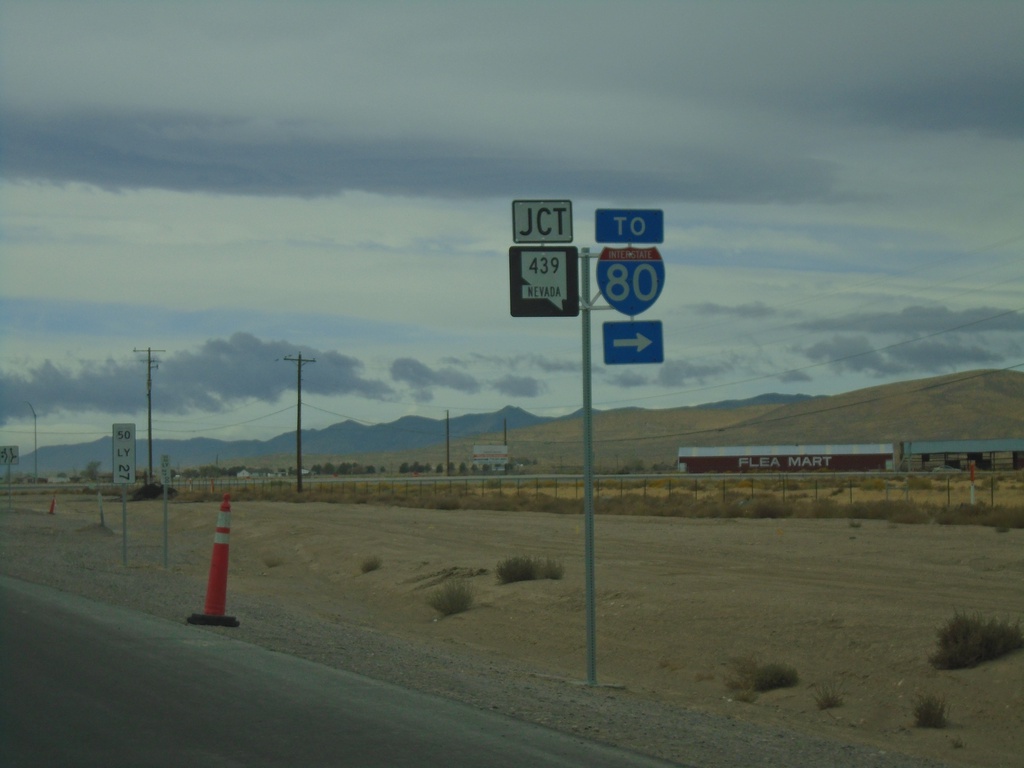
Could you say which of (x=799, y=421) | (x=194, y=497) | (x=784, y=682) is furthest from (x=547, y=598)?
(x=799, y=421)

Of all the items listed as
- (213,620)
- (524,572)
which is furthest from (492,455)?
(213,620)

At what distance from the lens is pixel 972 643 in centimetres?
1286

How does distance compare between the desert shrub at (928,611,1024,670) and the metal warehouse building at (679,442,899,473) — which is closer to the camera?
the desert shrub at (928,611,1024,670)

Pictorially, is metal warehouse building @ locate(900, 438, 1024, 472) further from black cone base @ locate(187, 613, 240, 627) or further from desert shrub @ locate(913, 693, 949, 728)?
black cone base @ locate(187, 613, 240, 627)

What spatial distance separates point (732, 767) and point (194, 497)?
256 ft

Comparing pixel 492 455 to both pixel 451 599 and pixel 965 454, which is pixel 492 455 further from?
pixel 451 599

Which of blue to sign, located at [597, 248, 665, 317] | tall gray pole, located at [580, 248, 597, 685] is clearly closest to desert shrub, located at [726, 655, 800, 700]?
tall gray pole, located at [580, 248, 597, 685]

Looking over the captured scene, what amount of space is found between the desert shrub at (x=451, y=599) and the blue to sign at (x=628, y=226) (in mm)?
10996

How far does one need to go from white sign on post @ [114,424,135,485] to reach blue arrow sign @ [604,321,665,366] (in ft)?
50.4

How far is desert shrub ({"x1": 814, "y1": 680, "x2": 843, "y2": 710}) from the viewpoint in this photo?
1235 centimetres

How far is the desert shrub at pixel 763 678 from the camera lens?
13.3 m

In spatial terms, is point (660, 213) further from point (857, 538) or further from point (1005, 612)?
point (857, 538)

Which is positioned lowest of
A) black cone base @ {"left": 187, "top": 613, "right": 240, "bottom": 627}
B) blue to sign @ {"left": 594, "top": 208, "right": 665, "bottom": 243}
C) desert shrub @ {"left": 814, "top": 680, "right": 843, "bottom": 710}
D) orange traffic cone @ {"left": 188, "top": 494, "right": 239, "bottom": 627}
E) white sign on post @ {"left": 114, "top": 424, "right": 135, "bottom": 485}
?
desert shrub @ {"left": 814, "top": 680, "right": 843, "bottom": 710}

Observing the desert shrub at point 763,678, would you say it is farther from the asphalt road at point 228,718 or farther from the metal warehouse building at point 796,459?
the metal warehouse building at point 796,459
